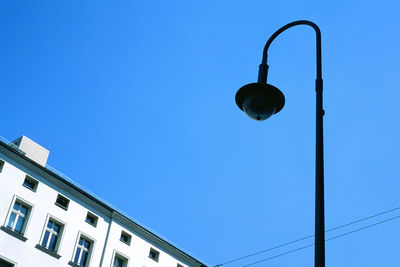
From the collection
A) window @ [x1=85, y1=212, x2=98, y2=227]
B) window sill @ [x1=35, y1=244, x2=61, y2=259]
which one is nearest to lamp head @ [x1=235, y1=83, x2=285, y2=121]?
window sill @ [x1=35, y1=244, x2=61, y2=259]

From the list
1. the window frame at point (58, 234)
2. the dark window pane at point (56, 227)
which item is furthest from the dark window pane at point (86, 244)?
the dark window pane at point (56, 227)

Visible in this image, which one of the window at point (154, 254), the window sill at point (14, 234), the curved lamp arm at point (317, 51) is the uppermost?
the window at point (154, 254)

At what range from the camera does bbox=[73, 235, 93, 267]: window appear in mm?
33078

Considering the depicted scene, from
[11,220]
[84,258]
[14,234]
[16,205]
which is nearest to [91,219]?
[84,258]

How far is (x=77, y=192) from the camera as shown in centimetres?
3472

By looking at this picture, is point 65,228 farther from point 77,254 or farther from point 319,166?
point 319,166

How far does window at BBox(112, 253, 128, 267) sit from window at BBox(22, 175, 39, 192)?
317 inches

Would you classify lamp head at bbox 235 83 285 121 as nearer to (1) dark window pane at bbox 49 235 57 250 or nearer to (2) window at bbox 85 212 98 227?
(1) dark window pane at bbox 49 235 57 250

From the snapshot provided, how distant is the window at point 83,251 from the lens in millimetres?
33078

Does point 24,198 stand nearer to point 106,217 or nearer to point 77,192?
point 77,192

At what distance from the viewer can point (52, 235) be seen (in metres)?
32.2

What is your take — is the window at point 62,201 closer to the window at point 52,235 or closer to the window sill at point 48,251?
the window at point 52,235

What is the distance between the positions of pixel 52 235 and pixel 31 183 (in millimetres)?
3825

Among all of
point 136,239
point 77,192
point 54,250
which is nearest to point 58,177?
point 77,192
